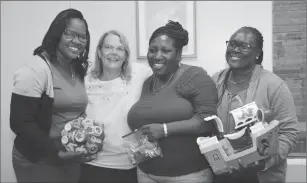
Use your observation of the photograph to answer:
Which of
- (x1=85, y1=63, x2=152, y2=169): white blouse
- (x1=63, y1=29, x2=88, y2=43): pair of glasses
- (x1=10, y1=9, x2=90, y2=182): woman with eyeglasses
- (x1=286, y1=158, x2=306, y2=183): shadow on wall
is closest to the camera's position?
(x1=10, y1=9, x2=90, y2=182): woman with eyeglasses

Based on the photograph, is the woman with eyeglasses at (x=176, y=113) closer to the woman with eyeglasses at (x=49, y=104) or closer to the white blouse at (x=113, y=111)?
the white blouse at (x=113, y=111)

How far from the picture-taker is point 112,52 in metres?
1.65

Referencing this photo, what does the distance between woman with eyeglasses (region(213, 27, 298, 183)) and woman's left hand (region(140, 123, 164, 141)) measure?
0.85ft

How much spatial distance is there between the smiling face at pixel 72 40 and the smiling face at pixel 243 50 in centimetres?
64

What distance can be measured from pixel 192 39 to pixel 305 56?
2.49 feet

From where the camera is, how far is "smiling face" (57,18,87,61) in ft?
4.76

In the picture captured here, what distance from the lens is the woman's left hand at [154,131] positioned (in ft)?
4.53

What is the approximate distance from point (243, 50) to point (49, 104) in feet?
2.71

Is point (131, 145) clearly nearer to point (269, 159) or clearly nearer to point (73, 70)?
point (73, 70)

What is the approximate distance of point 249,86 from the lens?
139cm

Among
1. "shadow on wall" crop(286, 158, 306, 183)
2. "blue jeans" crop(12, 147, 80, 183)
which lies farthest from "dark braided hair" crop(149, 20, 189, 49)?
"shadow on wall" crop(286, 158, 306, 183)

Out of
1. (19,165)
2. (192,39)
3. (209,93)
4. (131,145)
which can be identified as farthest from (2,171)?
(209,93)

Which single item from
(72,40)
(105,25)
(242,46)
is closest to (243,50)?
(242,46)

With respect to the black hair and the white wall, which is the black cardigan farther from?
the white wall
